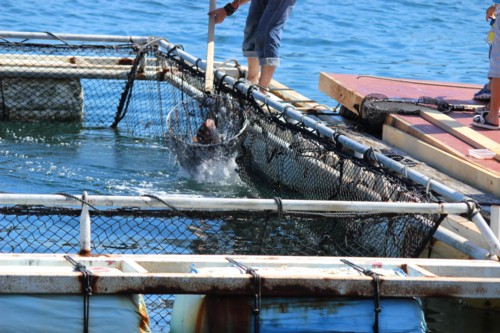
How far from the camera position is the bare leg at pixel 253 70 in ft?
33.1

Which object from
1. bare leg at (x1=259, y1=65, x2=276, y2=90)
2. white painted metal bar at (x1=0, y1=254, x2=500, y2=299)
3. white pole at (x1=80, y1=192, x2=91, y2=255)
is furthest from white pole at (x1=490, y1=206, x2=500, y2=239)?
bare leg at (x1=259, y1=65, x2=276, y2=90)

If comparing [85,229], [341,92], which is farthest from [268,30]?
[85,229]

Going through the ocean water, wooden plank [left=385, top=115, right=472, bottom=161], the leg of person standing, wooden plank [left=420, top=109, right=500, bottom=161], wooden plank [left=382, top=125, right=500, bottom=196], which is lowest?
the ocean water

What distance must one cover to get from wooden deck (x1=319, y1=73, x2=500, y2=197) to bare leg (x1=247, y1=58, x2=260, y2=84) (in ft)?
2.40

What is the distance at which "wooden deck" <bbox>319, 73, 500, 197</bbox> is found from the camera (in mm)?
7074

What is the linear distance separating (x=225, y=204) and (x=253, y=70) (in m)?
5.18

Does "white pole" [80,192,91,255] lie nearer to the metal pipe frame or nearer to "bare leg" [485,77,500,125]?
the metal pipe frame

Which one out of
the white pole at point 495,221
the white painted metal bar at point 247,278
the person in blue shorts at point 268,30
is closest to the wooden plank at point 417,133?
the person in blue shorts at point 268,30

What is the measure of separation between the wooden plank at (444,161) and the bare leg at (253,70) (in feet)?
7.19

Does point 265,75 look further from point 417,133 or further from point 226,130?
point 417,133

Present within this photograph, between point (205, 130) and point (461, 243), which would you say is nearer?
point (461, 243)

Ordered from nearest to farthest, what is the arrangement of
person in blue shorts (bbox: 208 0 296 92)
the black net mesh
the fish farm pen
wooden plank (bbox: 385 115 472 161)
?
the fish farm pen
the black net mesh
wooden plank (bbox: 385 115 472 161)
person in blue shorts (bbox: 208 0 296 92)

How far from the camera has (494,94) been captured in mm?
7785

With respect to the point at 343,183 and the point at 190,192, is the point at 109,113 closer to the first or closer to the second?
the point at 190,192
